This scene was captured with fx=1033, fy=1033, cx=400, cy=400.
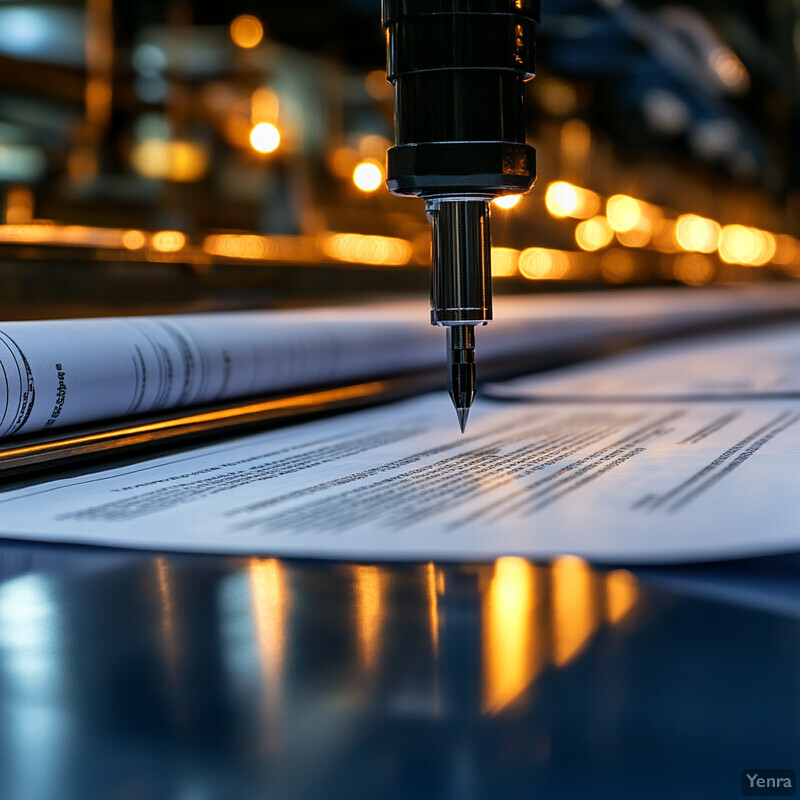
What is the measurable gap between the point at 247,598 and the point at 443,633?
0.18ft

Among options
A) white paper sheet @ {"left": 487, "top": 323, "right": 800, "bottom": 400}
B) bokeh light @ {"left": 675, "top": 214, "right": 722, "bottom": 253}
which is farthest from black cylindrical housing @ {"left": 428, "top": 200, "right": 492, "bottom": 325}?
bokeh light @ {"left": 675, "top": 214, "right": 722, "bottom": 253}

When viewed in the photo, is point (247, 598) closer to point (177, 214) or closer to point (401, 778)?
point (401, 778)

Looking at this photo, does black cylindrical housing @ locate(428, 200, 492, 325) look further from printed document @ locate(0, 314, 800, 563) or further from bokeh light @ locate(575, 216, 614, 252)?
bokeh light @ locate(575, 216, 614, 252)

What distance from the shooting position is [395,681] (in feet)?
0.63

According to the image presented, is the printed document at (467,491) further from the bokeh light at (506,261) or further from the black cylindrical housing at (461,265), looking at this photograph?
the bokeh light at (506,261)

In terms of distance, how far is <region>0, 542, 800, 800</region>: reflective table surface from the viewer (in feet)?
0.53

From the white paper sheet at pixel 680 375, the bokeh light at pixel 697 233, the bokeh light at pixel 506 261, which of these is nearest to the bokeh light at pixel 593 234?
the bokeh light at pixel 506 261

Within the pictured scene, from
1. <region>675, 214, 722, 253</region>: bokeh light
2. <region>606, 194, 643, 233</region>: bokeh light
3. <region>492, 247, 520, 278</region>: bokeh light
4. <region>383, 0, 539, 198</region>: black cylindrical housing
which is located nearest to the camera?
<region>383, 0, 539, 198</region>: black cylindrical housing

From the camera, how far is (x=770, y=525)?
0.29 m

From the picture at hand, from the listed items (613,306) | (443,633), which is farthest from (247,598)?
(613,306)

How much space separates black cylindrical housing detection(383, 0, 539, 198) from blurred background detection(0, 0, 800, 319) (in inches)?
15.3

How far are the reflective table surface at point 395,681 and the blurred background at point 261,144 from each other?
51 cm

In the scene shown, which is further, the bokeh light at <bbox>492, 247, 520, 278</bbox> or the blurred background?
the bokeh light at <bbox>492, 247, 520, 278</bbox>

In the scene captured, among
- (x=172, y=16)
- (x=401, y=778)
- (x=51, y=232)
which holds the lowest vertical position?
(x=401, y=778)
